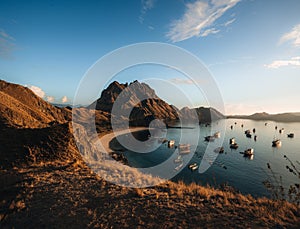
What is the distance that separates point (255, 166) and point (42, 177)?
57610 millimetres

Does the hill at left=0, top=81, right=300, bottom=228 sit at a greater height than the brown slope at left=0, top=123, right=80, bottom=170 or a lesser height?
lesser

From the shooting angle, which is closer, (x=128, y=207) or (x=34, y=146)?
(x=128, y=207)

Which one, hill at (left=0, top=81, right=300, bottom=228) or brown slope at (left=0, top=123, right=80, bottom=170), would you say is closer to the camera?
hill at (left=0, top=81, right=300, bottom=228)

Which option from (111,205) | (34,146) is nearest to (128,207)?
(111,205)

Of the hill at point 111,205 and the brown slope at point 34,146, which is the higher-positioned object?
the brown slope at point 34,146

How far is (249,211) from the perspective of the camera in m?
7.14

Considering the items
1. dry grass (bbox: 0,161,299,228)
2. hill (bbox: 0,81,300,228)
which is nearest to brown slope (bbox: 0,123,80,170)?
hill (bbox: 0,81,300,228)

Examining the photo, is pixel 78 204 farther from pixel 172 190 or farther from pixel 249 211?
pixel 249 211

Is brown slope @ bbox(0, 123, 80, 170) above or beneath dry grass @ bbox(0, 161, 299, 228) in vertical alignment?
above

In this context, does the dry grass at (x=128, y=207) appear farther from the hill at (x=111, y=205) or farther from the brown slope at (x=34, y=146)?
the brown slope at (x=34, y=146)

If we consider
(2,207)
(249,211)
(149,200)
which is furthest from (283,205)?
(2,207)

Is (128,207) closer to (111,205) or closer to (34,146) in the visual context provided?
(111,205)

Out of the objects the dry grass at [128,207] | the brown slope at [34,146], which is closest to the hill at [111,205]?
the dry grass at [128,207]

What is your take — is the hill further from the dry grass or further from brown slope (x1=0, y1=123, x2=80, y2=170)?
brown slope (x1=0, y1=123, x2=80, y2=170)
